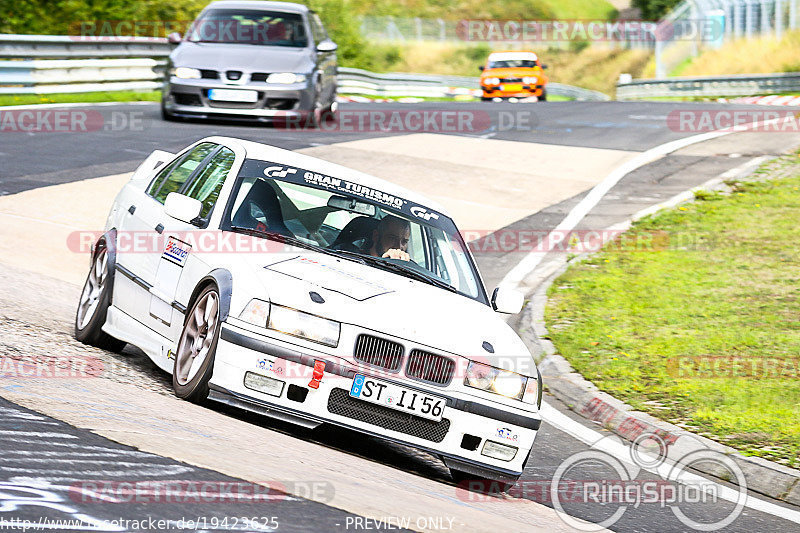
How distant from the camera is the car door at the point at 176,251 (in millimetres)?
6891

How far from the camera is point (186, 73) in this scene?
1886 centimetres

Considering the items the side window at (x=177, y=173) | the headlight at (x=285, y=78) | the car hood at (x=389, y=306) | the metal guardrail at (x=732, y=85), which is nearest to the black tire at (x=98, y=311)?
the side window at (x=177, y=173)

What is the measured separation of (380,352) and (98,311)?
8.32 ft

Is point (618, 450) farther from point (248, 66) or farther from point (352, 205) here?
point (248, 66)

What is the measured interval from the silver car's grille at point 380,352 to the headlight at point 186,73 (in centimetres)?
1359

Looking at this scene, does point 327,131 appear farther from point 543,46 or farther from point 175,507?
point 543,46

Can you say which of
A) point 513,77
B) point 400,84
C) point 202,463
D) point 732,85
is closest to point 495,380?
point 202,463

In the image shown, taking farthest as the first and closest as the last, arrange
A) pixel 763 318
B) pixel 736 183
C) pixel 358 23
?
pixel 358 23 → pixel 736 183 → pixel 763 318

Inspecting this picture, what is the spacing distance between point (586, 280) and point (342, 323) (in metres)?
7.08

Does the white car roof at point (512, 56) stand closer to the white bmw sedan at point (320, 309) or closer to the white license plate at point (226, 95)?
the white license plate at point (226, 95)

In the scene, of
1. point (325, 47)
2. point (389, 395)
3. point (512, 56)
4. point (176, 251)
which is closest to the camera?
point (389, 395)

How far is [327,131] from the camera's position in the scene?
69.4ft

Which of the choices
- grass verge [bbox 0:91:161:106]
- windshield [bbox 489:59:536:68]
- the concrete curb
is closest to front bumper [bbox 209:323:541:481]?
the concrete curb

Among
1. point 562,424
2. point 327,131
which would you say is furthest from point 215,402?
point 327,131
